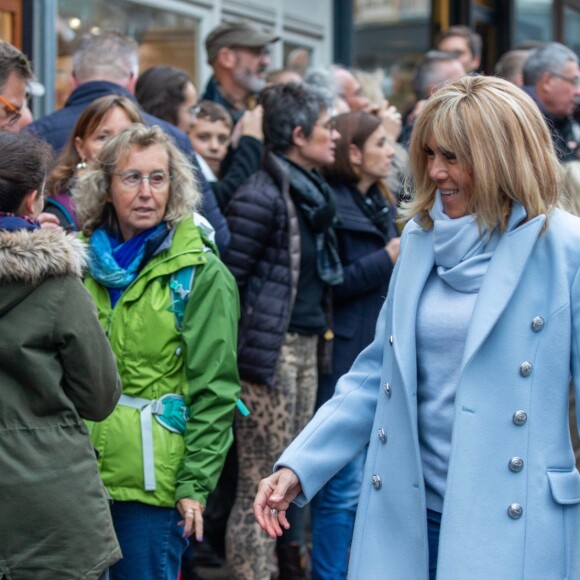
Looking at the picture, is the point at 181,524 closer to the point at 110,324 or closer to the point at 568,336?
the point at 110,324

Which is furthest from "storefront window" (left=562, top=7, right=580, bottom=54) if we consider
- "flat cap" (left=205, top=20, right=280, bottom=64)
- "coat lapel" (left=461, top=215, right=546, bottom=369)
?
"coat lapel" (left=461, top=215, right=546, bottom=369)

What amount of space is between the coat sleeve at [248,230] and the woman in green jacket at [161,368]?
1.17m

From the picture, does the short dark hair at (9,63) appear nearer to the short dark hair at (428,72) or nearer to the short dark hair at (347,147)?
the short dark hair at (347,147)

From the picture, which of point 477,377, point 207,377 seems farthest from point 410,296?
point 207,377

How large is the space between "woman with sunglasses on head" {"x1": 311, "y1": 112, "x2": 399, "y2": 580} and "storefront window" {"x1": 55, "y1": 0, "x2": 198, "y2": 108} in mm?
2422

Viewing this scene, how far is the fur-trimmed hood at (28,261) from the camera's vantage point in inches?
132

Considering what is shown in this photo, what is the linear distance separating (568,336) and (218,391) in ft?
5.03

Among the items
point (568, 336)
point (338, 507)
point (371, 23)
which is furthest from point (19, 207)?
point (371, 23)

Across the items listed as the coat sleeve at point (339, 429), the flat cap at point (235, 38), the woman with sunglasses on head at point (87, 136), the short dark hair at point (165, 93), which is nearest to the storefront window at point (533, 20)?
the flat cap at point (235, 38)

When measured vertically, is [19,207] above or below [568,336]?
above

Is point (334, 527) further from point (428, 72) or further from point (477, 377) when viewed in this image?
point (428, 72)

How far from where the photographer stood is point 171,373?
4215 mm

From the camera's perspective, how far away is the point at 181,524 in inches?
162

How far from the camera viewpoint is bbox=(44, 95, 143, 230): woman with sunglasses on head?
195 inches
